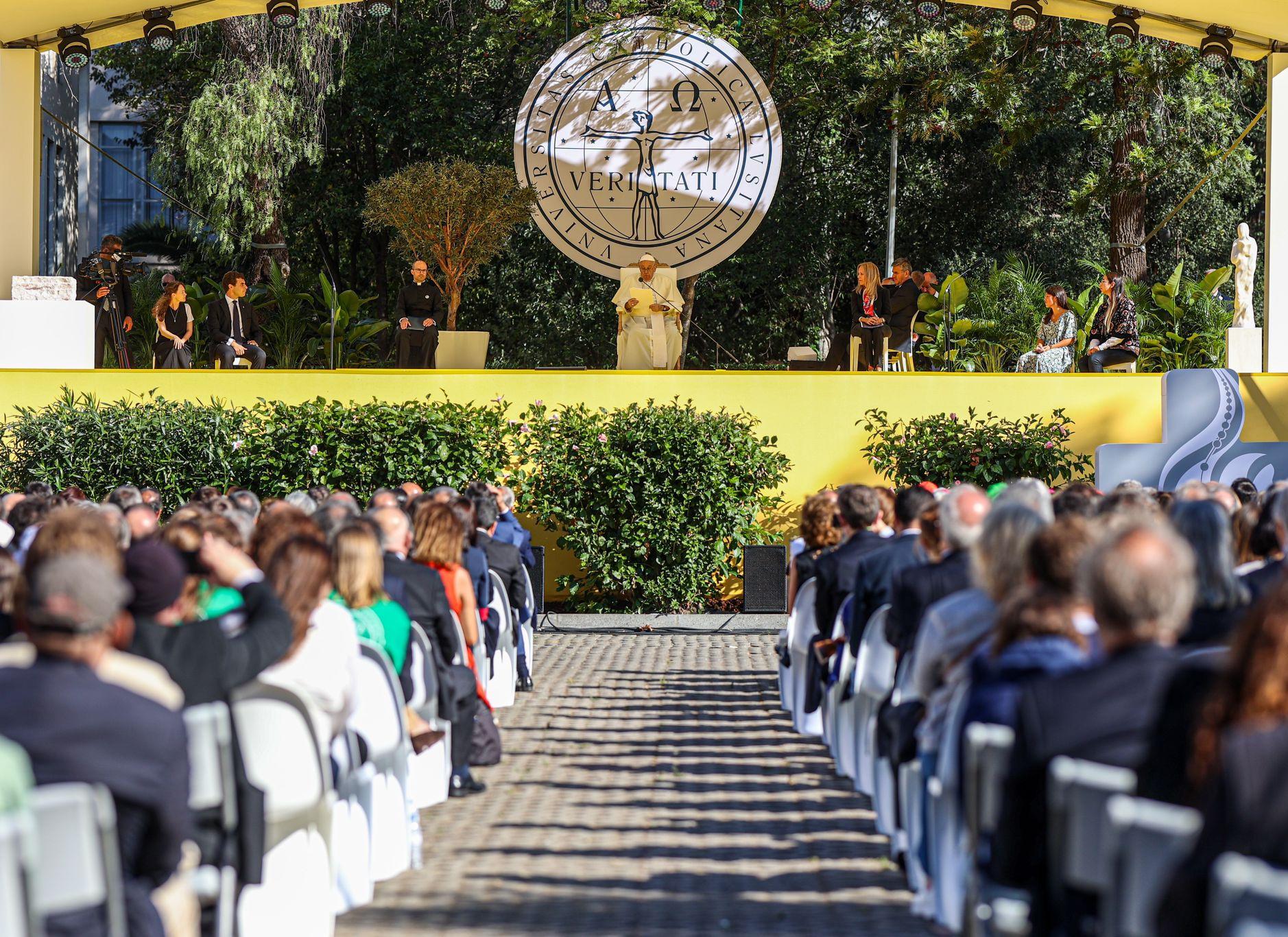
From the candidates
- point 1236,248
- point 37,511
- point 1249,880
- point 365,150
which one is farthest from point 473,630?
point 365,150

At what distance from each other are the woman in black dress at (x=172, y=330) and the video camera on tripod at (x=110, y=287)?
0.92 m

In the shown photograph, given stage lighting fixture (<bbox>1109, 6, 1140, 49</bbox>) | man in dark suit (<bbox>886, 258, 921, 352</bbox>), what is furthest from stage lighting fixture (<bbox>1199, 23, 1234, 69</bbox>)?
man in dark suit (<bbox>886, 258, 921, 352</bbox>)

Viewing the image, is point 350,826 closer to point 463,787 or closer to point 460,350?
point 463,787

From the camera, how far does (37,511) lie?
25.0ft

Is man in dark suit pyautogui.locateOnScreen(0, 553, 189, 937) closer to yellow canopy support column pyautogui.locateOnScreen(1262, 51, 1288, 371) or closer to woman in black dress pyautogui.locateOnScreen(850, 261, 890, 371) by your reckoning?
yellow canopy support column pyautogui.locateOnScreen(1262, 51, 1288, 371)

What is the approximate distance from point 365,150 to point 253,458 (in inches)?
680

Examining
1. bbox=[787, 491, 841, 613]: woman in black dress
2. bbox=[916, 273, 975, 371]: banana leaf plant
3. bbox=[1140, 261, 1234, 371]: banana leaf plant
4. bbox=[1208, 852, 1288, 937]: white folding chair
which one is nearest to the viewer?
bbox=[1208, 852, 1288, 937]: white folding chair

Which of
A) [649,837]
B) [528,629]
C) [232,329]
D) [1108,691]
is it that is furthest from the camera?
[232,329]

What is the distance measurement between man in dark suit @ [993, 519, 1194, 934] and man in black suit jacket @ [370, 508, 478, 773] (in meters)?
3.15

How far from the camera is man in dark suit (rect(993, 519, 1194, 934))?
3.31 metres

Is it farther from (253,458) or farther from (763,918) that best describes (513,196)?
(763,918)

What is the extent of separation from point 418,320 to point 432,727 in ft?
40.4

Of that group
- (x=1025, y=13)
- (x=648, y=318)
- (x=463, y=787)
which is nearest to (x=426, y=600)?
(x=463, y=787)

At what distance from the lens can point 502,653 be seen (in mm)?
9562
